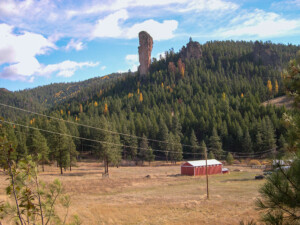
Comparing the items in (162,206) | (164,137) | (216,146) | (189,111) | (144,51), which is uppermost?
(144,51)

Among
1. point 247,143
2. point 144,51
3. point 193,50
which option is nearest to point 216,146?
point 247,143

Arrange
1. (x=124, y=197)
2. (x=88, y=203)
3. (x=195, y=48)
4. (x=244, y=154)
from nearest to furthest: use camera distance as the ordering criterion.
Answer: (x=88, y=203), (x=124, y=197), (x=244, y=154), (x=195, y=48)

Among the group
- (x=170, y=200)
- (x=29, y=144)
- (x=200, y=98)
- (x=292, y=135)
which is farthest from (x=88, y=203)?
(x=200, y=98)

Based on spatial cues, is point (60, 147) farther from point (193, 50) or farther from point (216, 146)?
point (193, 50)

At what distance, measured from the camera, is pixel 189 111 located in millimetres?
87250

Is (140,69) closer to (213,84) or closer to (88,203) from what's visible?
(213,84)

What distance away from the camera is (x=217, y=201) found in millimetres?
24062

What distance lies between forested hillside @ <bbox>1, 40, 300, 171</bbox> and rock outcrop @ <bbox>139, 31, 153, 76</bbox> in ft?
17.4

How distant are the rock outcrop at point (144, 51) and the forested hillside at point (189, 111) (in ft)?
17.4

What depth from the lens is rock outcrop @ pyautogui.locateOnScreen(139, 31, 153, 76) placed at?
15038cm

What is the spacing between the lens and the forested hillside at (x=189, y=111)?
64.7 m

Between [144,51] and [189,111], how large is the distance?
7737 cm

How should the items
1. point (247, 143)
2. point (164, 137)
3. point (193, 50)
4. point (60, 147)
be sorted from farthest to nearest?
1. point (193, 50)
2. point (164, 137)
3. point (247, 143)
4. point (60, 147)

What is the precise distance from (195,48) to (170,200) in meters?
141
